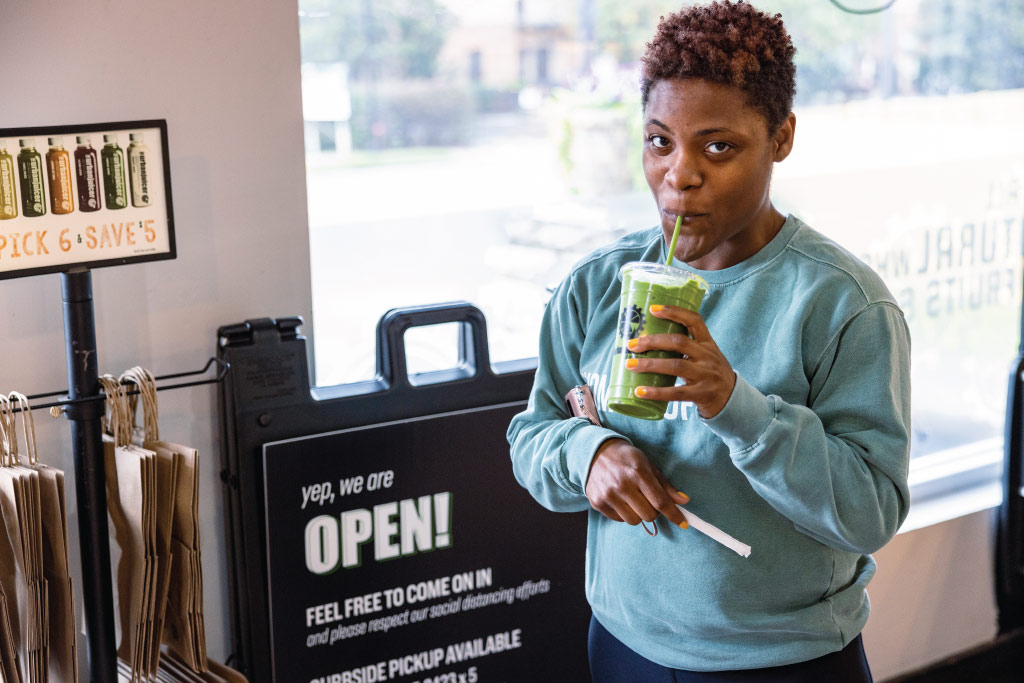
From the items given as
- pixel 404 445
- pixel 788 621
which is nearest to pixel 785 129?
pixel 788 621

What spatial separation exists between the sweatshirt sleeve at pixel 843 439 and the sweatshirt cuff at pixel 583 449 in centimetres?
21

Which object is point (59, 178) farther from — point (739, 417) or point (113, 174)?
point (739, 417)

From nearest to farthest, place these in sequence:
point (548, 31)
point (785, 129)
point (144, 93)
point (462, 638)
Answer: point (785, 129) → point (144, 93) → point (462, 638) → point (548, 31)

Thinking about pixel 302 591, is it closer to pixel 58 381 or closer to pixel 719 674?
pixel 58 381

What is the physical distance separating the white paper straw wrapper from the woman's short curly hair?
472mm

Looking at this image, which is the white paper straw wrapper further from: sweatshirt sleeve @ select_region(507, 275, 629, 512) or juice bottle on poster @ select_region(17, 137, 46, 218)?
juice bottle on poster @ select_region(17, 137, 46, 218)

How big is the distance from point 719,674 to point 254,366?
1027 millimetres

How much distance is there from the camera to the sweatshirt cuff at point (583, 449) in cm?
129

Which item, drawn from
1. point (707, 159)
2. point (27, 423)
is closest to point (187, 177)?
point (27, 423)

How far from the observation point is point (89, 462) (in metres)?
1.65

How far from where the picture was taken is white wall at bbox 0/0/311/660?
5.90 feet

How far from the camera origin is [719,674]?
132 centimetres

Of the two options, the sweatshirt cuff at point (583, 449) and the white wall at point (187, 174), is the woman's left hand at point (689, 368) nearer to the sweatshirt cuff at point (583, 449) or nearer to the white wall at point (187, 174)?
the sweatshirt cuff at point (583, 449)

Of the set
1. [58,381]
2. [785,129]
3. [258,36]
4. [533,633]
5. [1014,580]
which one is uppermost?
[258,36]
